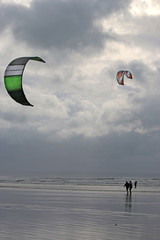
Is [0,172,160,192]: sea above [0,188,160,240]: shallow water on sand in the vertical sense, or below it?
above

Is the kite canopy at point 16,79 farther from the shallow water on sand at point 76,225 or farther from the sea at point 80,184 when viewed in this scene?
the sea at point 80,184

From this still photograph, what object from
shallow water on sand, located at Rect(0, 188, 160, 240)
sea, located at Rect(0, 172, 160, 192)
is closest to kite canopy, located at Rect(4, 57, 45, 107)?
shallow water on sand, located at Rect(0, 188, 160, 240)

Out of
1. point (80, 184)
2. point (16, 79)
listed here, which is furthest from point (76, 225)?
point (80, 184)

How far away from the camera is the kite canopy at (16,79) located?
17256 millimetres

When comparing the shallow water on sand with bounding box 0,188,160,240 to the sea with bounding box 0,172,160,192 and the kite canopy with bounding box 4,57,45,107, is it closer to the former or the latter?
the kite canopy with bounding box 4,57,45,107

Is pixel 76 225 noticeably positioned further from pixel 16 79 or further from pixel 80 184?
pixel 80 184

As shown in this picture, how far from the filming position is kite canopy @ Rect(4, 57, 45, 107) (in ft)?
56.6

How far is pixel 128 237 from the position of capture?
12680 millimetres

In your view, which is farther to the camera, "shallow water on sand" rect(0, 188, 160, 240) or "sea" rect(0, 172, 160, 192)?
"sea" rect(0, 172, 160, 192)

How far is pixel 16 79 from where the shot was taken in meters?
17.7

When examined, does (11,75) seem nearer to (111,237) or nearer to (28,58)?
(28,58)

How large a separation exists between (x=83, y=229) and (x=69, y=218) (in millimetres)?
3406

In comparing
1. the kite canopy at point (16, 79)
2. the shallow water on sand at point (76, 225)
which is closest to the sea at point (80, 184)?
the shallow water on sand at point (76, 225)

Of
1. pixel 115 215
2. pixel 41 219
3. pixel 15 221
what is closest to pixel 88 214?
pixel 115 215
